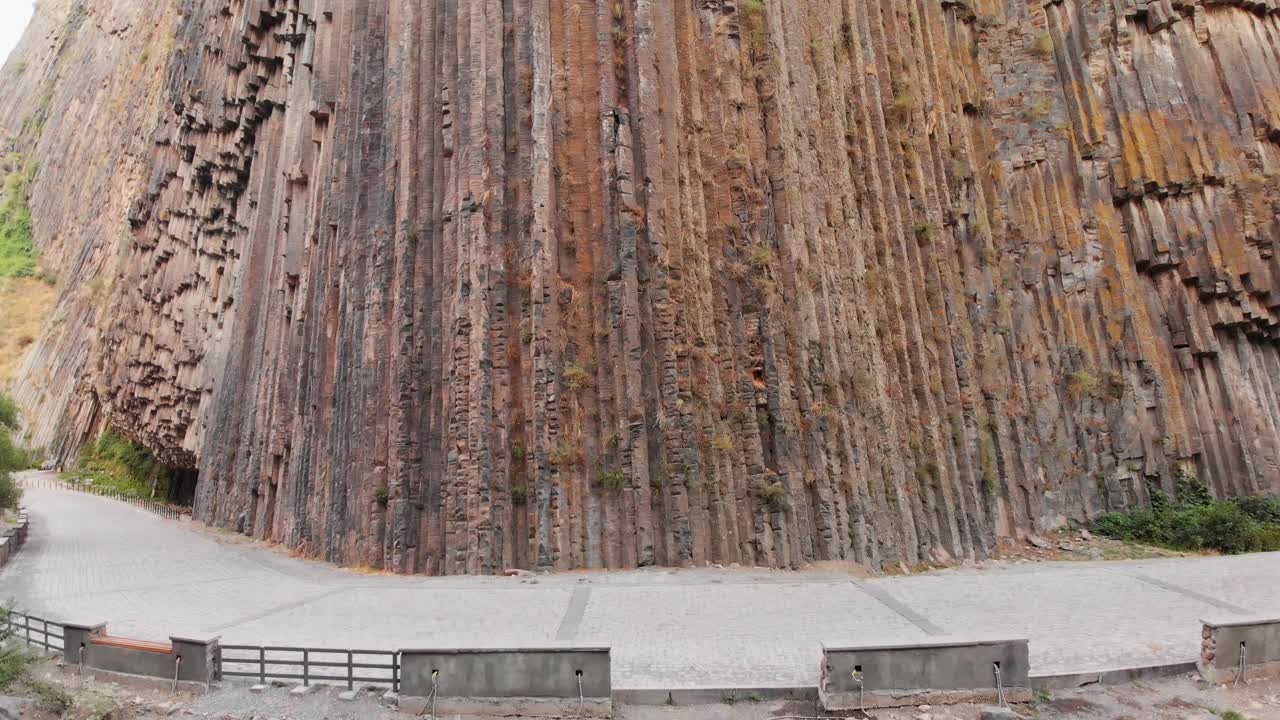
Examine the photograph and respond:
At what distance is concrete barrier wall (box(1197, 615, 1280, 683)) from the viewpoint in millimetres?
6168

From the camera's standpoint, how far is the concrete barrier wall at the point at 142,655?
20.8 ft

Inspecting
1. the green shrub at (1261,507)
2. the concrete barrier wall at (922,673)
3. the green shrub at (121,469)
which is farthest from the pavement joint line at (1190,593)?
the green shrub at (121,469)

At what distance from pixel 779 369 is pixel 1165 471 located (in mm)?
10558

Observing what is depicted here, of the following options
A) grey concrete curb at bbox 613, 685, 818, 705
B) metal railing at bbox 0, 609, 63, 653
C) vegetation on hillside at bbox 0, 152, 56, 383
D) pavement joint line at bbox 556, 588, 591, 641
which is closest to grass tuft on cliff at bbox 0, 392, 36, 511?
metal railing at bbox 0, 609, 63, 653

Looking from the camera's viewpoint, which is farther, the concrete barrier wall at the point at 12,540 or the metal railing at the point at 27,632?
the concrete barrier wall at the point at 12,540

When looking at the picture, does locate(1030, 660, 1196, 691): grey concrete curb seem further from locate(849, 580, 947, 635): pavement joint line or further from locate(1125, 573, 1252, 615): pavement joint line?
locate(1125, 573, 1252, 615): pavement joint line

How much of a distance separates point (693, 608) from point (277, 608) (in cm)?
527

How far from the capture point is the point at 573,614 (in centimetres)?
849

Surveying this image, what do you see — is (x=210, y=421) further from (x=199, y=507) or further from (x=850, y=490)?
(x=850, y=490)

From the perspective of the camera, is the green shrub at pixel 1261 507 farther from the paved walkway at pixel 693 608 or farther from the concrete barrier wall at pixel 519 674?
the concrete barrier wall at pixel 519 674

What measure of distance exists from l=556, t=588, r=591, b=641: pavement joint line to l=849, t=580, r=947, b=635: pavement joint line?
3.51 m

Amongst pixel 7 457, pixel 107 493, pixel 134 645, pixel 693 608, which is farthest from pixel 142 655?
pixel 107 493

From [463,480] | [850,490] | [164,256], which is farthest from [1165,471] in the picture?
[164,256]

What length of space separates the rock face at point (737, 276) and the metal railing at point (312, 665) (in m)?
3.99
